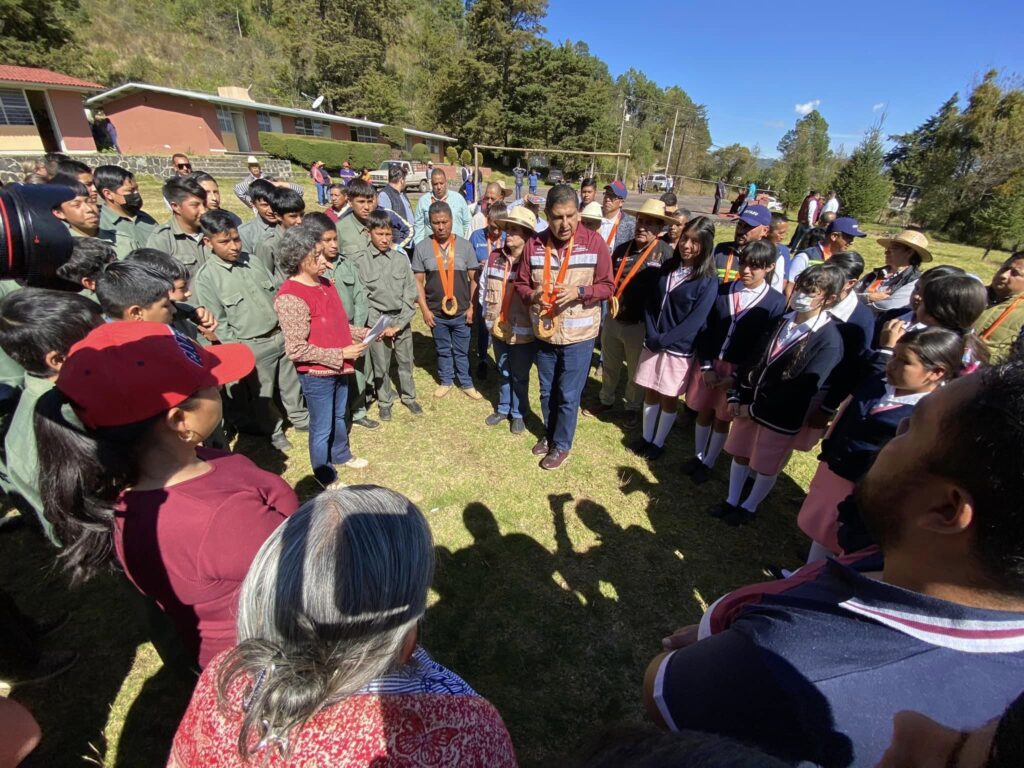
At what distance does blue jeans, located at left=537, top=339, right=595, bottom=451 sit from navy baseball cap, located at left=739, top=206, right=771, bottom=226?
2.80 meters

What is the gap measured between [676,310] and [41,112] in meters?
34.2

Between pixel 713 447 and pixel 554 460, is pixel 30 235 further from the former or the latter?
pixel 713 447

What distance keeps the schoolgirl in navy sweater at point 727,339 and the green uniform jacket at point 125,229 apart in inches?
215

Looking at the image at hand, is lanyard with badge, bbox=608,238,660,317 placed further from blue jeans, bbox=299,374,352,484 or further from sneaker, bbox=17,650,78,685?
sneaker, bbox=17,650,78,685

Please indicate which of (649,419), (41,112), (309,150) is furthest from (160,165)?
(649,419)

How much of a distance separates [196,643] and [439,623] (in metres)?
1.55

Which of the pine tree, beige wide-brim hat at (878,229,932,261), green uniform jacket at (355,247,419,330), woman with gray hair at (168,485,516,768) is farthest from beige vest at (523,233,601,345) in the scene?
the pine tree

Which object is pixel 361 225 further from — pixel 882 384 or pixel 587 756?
pixel 587 756

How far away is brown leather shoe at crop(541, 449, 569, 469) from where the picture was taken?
4.36 metres

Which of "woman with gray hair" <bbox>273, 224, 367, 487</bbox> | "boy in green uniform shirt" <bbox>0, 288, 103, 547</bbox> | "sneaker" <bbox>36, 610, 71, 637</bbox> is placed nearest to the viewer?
"boy in green uniform shirt" <bbox>0, 288, 103, 547</bbox>

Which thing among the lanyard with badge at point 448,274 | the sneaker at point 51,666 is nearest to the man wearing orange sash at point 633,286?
the lanyard with badge at point 448,274

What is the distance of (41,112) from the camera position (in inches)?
905

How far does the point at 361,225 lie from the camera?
5059 mm

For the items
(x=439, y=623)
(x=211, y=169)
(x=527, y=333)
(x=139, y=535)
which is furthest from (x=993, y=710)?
(x=211, y=169)
